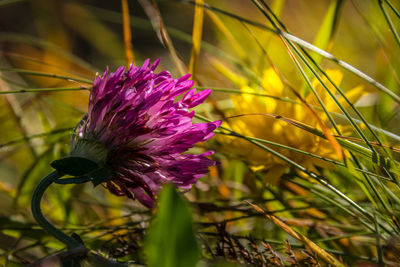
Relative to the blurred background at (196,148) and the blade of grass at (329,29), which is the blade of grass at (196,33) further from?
the blade of grass at (329,29)

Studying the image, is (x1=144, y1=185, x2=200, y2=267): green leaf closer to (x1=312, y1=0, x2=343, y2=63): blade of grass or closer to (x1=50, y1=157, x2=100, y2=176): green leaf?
(x1=50, y1=157, x2=100, y2=176): green leaf

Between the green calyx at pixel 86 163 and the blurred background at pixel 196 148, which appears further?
the blurred background at pixel 196 148

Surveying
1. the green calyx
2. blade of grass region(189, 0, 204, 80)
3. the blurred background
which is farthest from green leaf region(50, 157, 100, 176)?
blade of grass region(189, 0, 204, 80)

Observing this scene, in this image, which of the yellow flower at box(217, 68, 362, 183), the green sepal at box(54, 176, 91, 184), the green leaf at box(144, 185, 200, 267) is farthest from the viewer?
the yellow flower at box(217, 68, 362, 183)

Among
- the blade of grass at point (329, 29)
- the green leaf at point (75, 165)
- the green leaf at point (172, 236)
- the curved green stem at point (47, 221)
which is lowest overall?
the green leaf at point (172, 236)

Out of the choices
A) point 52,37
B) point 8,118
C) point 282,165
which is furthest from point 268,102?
point 52,37

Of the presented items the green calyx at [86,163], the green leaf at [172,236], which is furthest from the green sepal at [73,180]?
the green leaf at [172,236]
